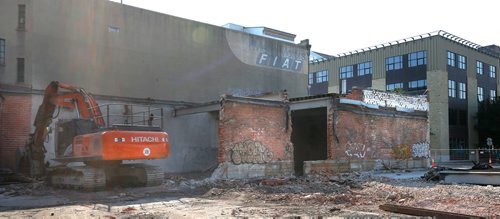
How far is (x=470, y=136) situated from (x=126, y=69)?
148 feet

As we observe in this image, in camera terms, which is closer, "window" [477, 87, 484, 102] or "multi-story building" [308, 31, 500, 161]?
"multi-story building" [308, 31, 500, 161]

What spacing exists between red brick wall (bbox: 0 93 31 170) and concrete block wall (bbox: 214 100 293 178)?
9091mm

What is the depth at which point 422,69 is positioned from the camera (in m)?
52.6

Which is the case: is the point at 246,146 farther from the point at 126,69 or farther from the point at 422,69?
the point at 422,69

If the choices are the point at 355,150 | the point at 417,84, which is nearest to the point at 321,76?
the point at 417,84

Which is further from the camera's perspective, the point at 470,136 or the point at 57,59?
the point at 470,136

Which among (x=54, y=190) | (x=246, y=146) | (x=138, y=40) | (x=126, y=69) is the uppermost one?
(x=138, y=40)

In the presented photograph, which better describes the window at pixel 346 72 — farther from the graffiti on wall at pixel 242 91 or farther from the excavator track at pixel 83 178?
the excavator track at pixel 83 178

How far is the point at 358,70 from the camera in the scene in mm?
59562

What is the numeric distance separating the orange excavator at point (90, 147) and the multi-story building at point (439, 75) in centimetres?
3525

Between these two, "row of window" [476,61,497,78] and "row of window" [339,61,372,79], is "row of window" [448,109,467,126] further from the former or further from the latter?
"row of window" [339,61,372,79]

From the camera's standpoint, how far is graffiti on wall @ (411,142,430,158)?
29.3m

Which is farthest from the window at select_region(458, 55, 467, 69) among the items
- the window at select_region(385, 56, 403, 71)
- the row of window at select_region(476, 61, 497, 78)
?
the window at select_region(385, 56, 403, 71)

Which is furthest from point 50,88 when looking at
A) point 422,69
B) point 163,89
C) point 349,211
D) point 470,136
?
point 470,136
